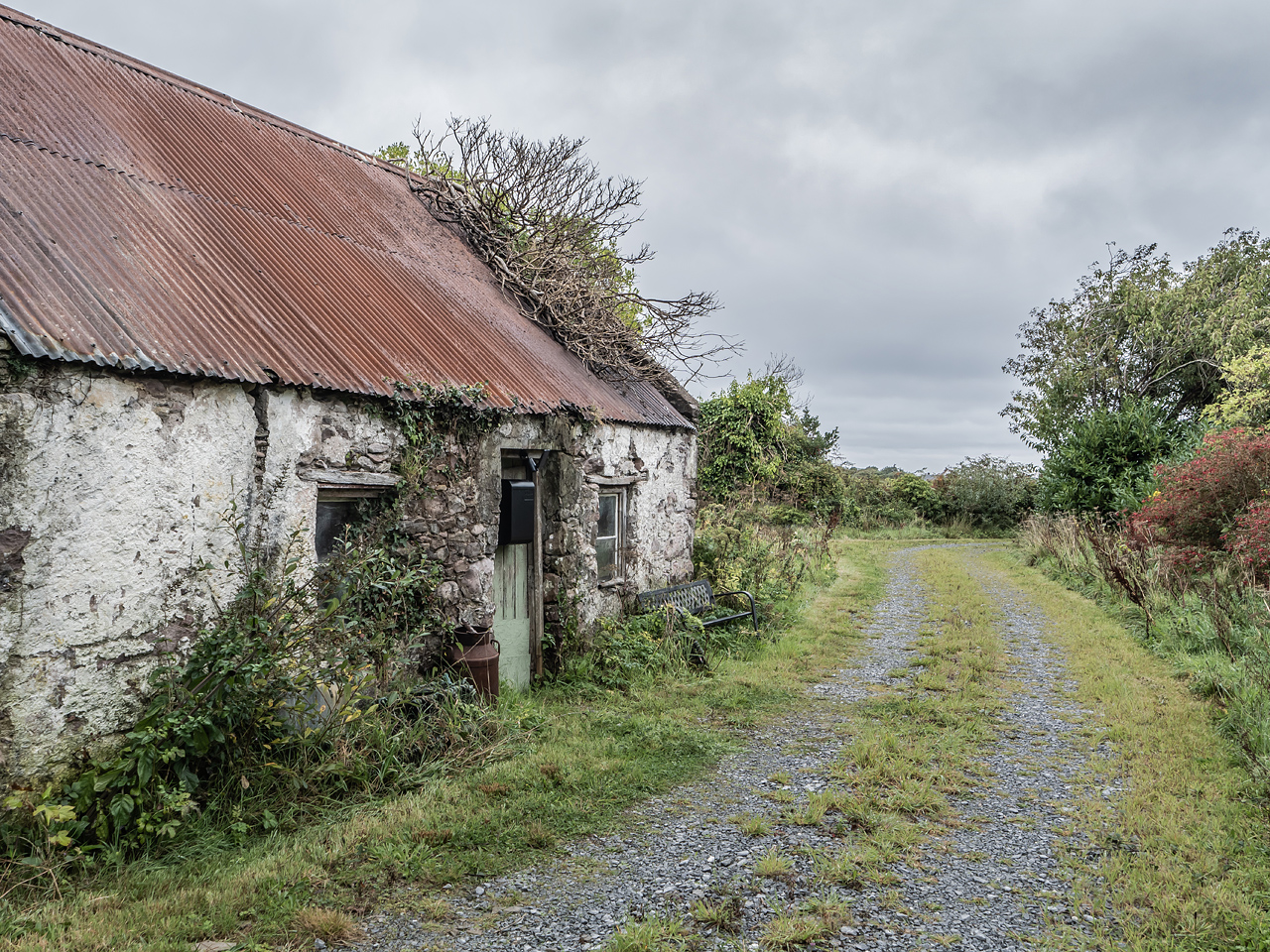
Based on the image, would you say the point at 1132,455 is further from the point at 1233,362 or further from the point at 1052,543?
the point at 1233,362

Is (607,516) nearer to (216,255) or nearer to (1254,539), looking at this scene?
(216,255)

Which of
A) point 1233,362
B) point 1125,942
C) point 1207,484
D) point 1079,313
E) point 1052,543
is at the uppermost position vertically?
point 1079,313

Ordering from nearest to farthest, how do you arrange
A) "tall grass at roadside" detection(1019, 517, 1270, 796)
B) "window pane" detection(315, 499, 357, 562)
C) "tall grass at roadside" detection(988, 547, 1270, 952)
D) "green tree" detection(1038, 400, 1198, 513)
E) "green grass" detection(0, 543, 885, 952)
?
"green grass" detection(0, 543, 885, 952)
"tall grass at roadside" detection(988, 547, 1270, 952)
"window pane" detection(315, 499, 357, 562)
"tall grass at roadside" detection(1019, 517, 1270, 796)
"green tree" detection(1038, 400, 1198, 513)

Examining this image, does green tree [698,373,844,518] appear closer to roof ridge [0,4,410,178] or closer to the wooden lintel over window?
the wooden lintel over window

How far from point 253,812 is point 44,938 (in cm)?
126

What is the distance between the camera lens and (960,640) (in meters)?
9.70

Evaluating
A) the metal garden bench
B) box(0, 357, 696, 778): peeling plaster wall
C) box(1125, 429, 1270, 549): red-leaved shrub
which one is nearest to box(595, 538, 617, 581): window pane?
the metal garden bench

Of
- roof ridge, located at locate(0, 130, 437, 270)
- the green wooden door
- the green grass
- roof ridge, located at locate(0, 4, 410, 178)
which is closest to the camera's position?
the green grass

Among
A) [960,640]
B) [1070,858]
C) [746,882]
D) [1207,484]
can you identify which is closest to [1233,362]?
[1207,484]

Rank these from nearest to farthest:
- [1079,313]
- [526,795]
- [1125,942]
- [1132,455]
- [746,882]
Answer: [1125,942]
[746,882]
[526,795]
[1132,455]
[1079,313]

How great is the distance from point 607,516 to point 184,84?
6.68 metres

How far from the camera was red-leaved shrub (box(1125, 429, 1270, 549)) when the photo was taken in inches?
408

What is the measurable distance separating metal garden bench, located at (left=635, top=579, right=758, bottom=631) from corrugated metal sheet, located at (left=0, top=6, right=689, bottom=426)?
2212mm

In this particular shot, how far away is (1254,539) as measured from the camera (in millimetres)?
9141
